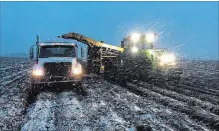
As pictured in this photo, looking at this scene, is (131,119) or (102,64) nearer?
(131,119)

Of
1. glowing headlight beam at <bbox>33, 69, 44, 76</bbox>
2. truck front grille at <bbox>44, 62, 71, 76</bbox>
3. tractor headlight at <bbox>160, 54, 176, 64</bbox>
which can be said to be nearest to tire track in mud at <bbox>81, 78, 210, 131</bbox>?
truck front grille at <bbox>44, 62, 71, 76</bbox>

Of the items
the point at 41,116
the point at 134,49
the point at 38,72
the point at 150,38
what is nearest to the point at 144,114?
the point at 41,116

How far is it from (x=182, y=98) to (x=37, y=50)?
7.18m

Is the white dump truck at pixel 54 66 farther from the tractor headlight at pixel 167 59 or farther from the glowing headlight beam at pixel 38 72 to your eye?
the tractor headlight at pixel 167 59

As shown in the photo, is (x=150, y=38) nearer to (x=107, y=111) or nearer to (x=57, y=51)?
(x=57, y=51)

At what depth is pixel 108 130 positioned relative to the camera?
26.8 ft

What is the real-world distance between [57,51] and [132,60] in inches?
298

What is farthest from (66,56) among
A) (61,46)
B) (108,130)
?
(108,130)

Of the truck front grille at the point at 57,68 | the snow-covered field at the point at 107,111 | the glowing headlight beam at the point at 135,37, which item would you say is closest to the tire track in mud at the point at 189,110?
the snow-covered field at the point at 107,111

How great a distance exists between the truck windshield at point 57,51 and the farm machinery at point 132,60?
4826 mm

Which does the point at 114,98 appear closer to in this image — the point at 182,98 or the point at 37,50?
the point at 182,98

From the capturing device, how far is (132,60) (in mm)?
22625

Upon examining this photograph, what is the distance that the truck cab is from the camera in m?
15.0

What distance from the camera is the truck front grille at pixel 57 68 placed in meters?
15.2
